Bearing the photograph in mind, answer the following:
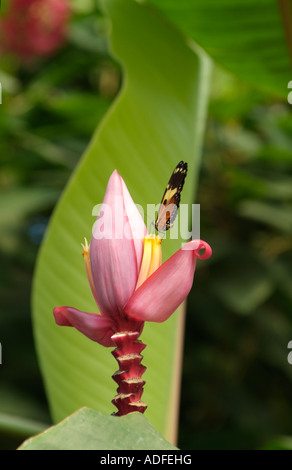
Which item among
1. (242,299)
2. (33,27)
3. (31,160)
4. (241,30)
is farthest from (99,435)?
(33,27)

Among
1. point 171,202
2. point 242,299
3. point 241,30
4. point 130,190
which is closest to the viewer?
point 171,202

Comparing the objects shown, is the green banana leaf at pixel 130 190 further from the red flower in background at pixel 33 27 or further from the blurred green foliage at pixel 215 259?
the red flower in background at pixel 33 27

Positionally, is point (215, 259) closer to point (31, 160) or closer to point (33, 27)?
point (31, 160)

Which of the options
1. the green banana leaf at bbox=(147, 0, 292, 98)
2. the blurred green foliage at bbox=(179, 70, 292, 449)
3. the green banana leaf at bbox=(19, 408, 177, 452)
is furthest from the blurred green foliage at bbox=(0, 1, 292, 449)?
the green banana leaf at bbox=(19, 408, 177, 452)

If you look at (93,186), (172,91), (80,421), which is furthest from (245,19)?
(80,421)

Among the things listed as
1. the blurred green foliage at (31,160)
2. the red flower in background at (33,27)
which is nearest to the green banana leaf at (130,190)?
the blurred green foliage at (31,160)

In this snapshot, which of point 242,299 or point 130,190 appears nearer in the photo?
point 130,190
